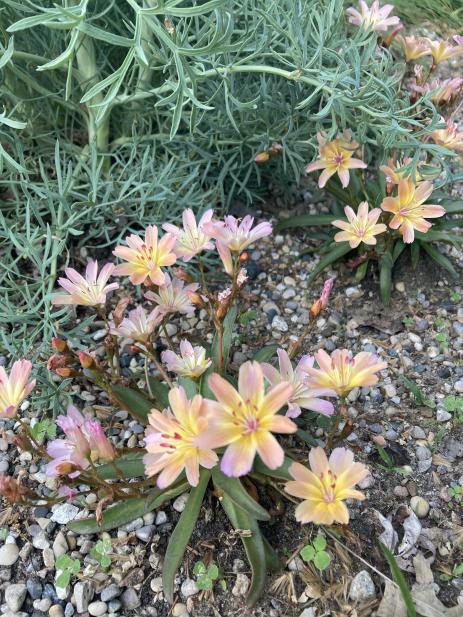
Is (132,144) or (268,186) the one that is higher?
(132,144)

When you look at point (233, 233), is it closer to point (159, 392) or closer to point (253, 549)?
point (159, 392)

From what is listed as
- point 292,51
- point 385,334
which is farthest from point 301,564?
point 292,51

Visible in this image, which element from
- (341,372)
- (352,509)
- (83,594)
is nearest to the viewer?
(341,372)

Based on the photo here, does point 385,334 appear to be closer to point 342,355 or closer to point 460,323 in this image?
point 460,323

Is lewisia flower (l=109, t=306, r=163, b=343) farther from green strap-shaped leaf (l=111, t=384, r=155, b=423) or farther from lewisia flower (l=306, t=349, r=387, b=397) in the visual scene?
lewisia flower (l=306, t=349, r=387, b=397)

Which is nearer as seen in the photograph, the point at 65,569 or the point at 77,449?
the point at 77,449

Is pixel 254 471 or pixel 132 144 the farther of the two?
pixel 132 144

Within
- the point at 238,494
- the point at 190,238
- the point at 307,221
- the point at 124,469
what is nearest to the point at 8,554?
the point at 124,469
